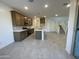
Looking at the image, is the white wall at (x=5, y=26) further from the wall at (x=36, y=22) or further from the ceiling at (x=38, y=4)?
the wall at (x=36, y=22)

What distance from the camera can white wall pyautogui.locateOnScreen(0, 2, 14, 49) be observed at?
3.62 meters

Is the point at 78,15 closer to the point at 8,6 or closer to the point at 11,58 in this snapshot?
the point at 11,58

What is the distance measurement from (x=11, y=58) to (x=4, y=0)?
104 inches

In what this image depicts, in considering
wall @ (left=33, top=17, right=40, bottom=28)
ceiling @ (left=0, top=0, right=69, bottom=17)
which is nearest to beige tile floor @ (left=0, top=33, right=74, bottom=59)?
ceiling @ (left=0, top=0, right=69, bottom=17)

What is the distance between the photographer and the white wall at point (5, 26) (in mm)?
3621

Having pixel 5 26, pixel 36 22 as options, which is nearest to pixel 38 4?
pixel 5 26

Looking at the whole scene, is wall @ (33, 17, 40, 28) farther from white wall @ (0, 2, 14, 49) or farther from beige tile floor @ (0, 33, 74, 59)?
beige tile floor @ (0, 33, 74, 59)

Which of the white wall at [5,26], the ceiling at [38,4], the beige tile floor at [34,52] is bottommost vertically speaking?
the beige tile floor at [34,52]

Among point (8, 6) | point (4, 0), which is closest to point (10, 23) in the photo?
point (8, 6)

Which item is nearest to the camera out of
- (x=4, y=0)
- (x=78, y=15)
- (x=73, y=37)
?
(x=78, y=15)

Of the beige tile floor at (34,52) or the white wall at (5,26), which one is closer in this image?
Answer: the beige tile floor at (34,52)

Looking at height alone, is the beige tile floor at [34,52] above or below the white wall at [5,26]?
below

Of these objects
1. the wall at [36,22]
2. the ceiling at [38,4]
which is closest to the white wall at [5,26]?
the ceiling at [38,4]

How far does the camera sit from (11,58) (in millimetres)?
2615
